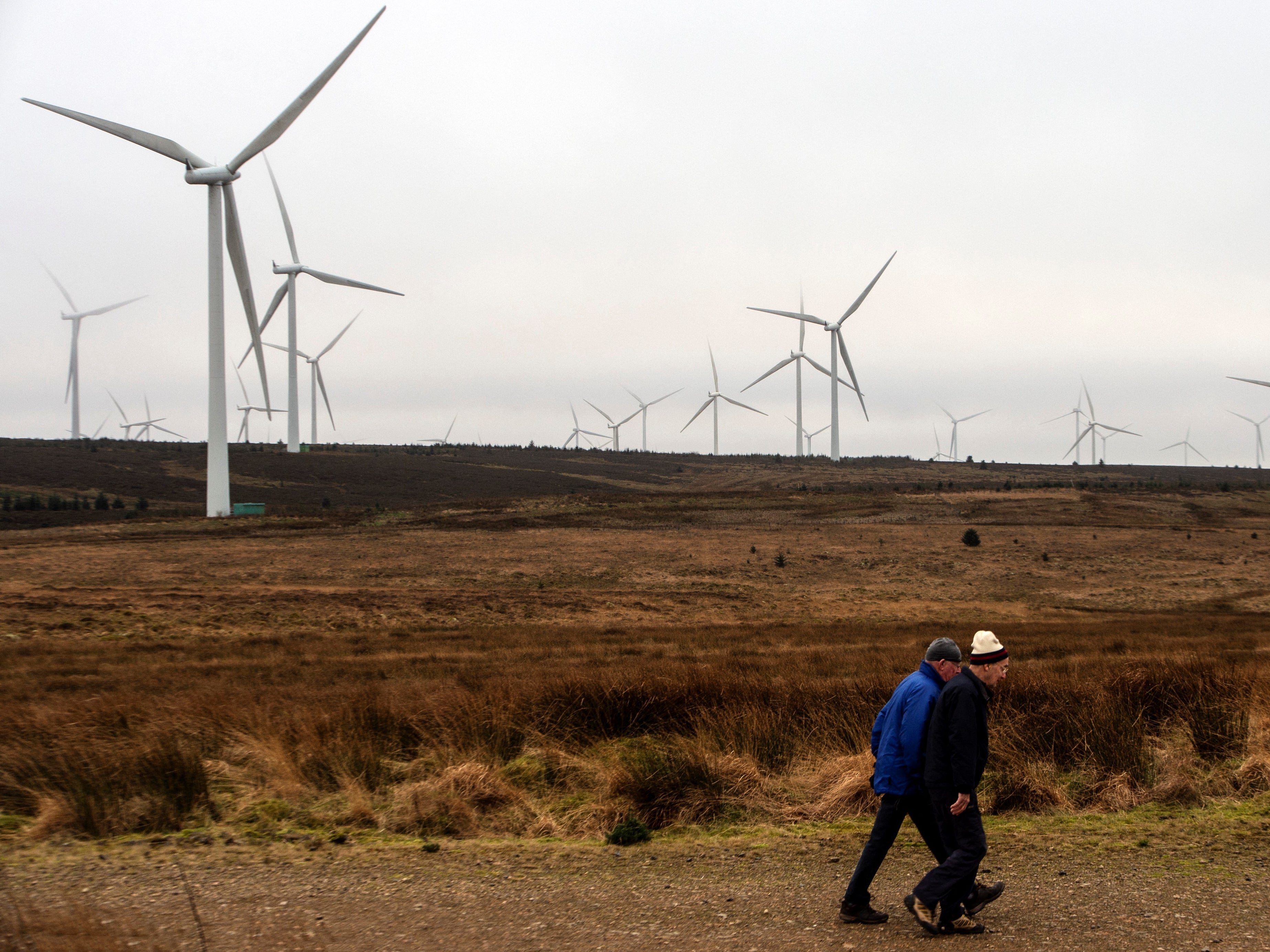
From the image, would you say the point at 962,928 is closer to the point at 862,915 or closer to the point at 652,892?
the point at 862,915

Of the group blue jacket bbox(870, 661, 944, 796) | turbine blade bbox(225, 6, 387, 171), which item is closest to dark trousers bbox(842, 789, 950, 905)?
blue jacket bbox(870, 661, 944, 796)

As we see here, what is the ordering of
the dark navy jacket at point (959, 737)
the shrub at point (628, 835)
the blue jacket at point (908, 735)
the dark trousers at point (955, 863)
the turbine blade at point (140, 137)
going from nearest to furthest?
the dark navy jacket at point (959, 737) → the dark trousers at point (955, 863) → the blue jacket at point (908, 735) → the shrub at point (628, 835) → the turbine blade at point (140, 137)

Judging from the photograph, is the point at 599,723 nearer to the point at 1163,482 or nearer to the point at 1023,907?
the point at 1023,907

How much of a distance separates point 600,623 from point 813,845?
26.2m

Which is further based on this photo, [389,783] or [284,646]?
[284,646]

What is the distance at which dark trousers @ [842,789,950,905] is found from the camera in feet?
23.6

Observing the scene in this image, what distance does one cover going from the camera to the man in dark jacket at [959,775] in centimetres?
685

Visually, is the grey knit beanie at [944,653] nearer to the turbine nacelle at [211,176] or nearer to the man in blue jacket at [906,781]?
the man in blue jacket at [906,781]

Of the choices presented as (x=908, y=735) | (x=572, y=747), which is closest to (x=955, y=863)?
(x=908, y=735)

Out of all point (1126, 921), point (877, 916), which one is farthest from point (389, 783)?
point (1126, 921)

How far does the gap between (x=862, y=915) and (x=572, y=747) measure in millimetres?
6386

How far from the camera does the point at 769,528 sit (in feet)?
213

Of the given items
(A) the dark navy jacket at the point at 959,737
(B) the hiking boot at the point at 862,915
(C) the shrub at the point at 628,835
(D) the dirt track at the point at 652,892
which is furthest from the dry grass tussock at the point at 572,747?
(A) the dark navy jacket at the point at 959,737

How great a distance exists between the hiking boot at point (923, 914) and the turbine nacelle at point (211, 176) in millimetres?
63034
